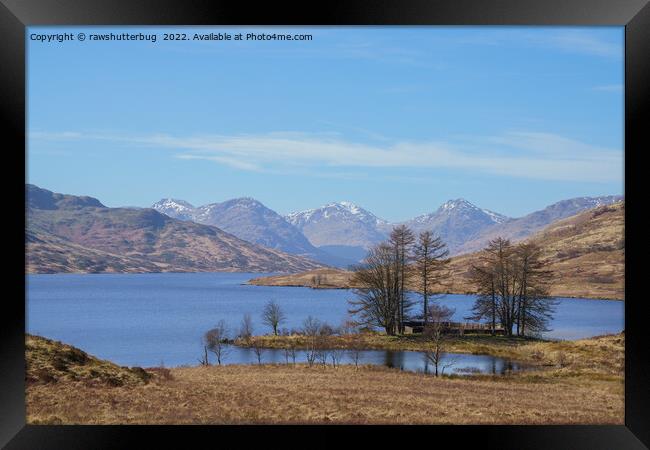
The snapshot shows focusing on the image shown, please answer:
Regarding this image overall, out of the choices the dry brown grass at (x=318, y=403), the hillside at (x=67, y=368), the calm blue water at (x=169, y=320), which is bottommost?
the calm blue water at (x=169, y=320)

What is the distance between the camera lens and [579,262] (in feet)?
268

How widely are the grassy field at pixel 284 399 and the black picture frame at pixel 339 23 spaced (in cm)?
199

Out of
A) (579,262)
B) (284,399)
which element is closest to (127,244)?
(579,262)

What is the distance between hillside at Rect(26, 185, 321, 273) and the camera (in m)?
104

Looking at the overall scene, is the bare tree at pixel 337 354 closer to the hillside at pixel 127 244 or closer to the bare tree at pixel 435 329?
the bare tree at pixel 435 329

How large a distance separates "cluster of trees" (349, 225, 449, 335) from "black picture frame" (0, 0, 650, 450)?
19.8 metres

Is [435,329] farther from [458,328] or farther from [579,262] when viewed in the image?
[579,262]

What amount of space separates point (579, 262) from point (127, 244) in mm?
88781

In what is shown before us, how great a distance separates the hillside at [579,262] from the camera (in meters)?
66.4

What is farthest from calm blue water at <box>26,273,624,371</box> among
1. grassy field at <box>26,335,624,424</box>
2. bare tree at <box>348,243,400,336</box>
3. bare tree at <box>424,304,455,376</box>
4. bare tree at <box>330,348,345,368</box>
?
grassy field at <box>26,335,624,424</box>

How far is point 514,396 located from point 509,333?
13.9 m

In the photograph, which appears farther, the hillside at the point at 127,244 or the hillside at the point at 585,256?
the hillside at the point at 127,244

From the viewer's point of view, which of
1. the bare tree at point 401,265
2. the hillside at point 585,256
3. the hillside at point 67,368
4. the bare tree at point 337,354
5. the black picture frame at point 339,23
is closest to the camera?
the black picture frame at point 339,23

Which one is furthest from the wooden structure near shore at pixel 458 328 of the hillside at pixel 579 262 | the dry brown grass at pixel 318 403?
the hillside at pixel 579 262
